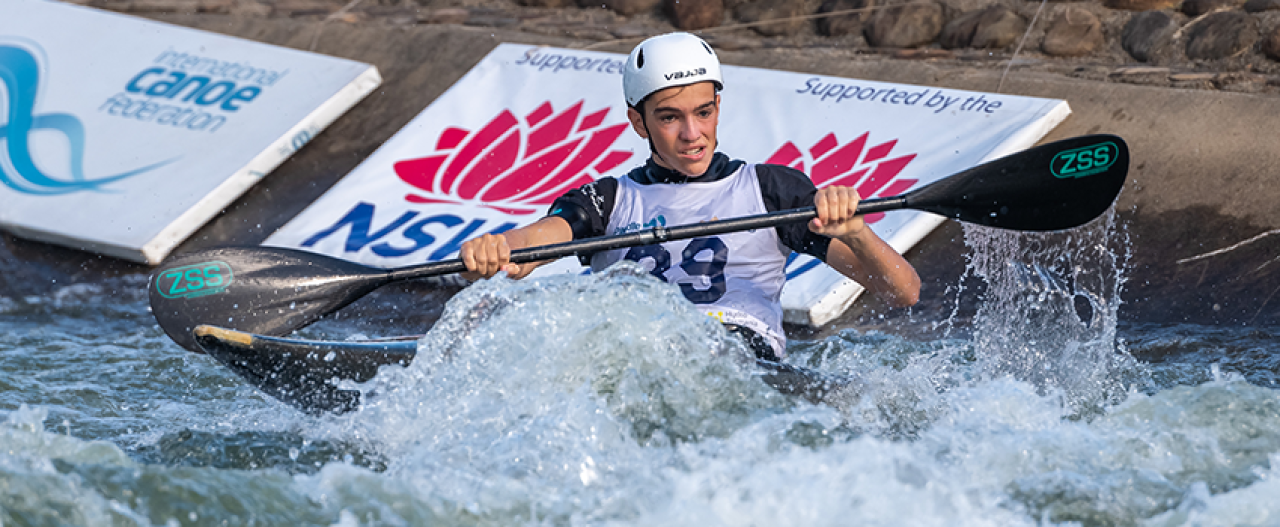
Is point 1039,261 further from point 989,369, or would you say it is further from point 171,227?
point 171,227

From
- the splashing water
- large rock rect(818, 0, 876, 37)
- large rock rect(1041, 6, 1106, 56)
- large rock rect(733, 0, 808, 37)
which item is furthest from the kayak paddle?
large rock rect(733, 0, 808, 37)

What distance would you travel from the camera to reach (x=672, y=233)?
3.16m

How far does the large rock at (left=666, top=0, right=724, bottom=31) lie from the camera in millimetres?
7340

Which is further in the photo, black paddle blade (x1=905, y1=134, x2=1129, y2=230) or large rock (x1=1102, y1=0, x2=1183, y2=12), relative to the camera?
large rock (x1=1102, y1=0, x2=1183, y2=12)

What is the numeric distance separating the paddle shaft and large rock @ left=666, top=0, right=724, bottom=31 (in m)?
4.26

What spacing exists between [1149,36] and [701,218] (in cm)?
352

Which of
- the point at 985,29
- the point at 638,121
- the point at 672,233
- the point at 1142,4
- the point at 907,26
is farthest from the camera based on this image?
the point at 907,26

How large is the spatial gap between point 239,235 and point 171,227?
1.10 feet

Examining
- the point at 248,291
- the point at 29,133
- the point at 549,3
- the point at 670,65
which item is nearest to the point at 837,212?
the point at 670,65

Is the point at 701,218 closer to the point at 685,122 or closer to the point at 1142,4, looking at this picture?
the point at 685,122

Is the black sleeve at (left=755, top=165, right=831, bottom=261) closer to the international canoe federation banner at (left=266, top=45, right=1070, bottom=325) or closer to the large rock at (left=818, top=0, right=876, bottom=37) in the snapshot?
the international canoe federation banner at (left=266, top=45, right=1070, bottom=325)

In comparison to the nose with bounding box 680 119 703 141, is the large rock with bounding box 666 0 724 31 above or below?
below

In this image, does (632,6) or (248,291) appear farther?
(632,6)

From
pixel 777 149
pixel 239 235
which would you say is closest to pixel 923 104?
pixel 777 149
